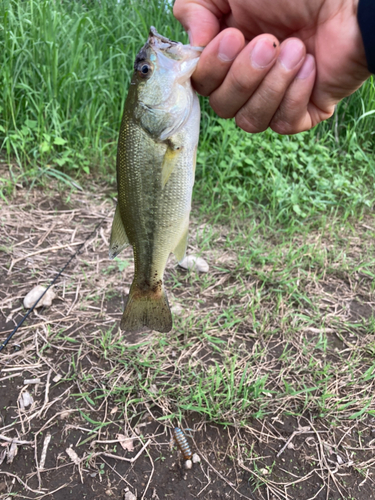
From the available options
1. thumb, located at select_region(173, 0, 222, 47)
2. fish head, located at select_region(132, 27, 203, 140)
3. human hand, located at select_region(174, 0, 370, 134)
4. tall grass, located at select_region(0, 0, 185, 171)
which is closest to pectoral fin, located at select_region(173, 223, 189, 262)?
fish head, located at select_region(132, 27, 203, 140)

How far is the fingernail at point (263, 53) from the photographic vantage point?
136 centimetres

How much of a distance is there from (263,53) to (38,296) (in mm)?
1898

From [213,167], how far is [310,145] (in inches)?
44.7

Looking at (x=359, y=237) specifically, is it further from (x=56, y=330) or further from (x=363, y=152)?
(x=56, y=330)

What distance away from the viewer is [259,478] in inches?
72.4

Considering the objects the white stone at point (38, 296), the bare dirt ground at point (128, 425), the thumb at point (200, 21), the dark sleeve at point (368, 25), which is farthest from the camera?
the white stone at point (38, 296)

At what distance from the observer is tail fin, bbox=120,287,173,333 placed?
1722mm

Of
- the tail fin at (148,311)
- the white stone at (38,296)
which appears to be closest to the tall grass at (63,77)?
the white stone at (38,296)

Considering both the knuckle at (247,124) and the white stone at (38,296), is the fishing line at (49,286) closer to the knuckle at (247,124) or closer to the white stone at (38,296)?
the white stone at (38,296)

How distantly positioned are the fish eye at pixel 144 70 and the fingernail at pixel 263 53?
37 cm

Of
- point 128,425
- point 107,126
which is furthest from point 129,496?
point 107,126

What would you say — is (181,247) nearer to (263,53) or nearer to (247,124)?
(247,124)

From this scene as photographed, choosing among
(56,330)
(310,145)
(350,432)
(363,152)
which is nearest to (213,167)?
(310,145)

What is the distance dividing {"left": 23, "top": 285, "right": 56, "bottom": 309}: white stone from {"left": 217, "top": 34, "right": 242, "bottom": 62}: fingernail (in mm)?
1780
